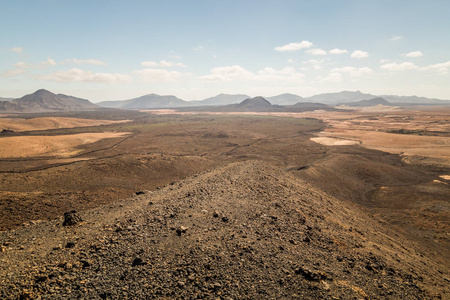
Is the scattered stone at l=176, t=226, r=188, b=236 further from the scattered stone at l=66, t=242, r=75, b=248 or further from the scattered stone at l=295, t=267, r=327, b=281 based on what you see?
the scattered stone at l=295, t=267, r=327, b=281

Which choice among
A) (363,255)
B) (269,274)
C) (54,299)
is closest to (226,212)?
(269,274)

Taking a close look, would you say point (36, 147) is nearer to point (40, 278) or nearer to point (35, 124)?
point (40, 278)

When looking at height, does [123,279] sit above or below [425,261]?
above

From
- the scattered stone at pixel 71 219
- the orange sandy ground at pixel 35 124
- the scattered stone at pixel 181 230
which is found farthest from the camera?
the orange sandy ground at pixel 35 124

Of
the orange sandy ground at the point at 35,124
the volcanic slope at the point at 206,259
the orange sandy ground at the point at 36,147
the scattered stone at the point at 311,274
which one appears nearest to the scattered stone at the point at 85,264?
the volcanic slope at the point at 206,259

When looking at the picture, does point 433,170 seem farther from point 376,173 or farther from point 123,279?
point 123,279

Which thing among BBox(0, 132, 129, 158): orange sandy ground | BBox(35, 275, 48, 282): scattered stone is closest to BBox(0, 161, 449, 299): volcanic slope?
BBox(35, 275, 48, 282): scattered stone

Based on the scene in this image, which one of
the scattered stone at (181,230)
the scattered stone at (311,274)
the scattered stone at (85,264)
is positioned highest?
the scattered stone at (181,230)

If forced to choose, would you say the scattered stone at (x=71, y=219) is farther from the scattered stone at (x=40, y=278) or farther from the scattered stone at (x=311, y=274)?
the scattered stone at (x=311, y=274)
